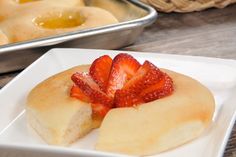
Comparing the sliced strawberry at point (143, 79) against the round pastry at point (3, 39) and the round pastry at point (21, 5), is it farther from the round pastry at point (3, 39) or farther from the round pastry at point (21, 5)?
the round pastry at point (21, 5)

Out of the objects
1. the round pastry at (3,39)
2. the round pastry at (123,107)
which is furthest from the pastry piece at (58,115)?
the round pastry at (3,39)

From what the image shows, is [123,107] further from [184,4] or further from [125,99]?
[184,4]

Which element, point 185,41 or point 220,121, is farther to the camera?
point 185,41

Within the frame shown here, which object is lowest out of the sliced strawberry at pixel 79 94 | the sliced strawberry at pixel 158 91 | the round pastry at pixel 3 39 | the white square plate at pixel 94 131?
the round pastry at pixel 3 39

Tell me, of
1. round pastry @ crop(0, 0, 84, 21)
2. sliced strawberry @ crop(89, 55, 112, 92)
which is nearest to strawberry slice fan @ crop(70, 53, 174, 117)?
sliced strawberry @ crop(89, 55, 112, 92)

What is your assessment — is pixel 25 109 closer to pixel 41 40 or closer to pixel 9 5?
pixel 41 40

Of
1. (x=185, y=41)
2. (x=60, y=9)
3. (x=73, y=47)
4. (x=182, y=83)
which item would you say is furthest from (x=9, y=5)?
(x=182, y=83)

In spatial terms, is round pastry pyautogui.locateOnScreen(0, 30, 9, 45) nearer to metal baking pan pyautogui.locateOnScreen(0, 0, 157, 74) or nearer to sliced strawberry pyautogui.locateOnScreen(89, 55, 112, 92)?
metal baking pan pyautogui.locateOnScreen(0, 0, 157, 74)
